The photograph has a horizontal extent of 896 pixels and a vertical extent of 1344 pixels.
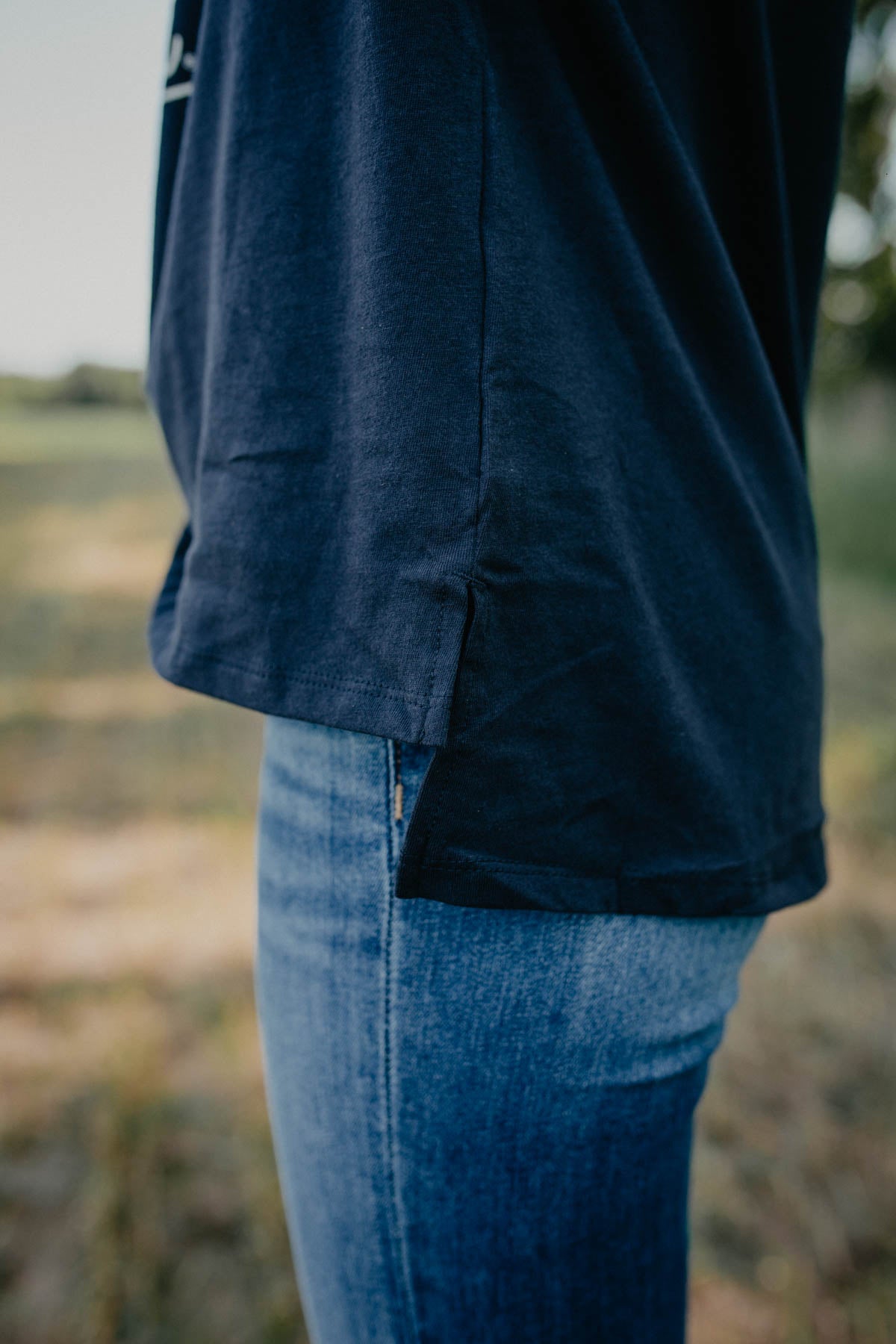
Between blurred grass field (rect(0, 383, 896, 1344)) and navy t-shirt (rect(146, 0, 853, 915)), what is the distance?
1.31 metres

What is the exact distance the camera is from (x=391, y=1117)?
0.58 m

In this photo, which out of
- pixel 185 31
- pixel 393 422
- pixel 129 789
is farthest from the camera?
pixel 129 789

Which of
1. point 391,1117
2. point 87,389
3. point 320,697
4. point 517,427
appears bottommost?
point 391,1117

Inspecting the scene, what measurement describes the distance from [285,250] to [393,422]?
15 cm

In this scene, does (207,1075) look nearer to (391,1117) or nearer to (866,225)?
(391,1117)

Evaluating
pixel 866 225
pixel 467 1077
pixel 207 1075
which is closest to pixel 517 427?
pixel 467 1077

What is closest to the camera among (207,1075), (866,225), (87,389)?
(207,1075)

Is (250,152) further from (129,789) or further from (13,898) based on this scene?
(129,789)

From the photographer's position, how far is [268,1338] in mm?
Result: 1431

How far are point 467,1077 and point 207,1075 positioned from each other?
160 cm

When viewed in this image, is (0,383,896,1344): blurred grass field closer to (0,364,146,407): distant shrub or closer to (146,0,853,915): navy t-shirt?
(146,0,853,915): navy t-shirt

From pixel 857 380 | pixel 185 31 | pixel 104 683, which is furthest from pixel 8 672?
pixel 857 380

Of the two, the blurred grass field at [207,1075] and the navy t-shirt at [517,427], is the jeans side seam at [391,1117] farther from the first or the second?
the blurred grass field at [207,1075]

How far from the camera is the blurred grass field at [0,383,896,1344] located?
4.91 ft
